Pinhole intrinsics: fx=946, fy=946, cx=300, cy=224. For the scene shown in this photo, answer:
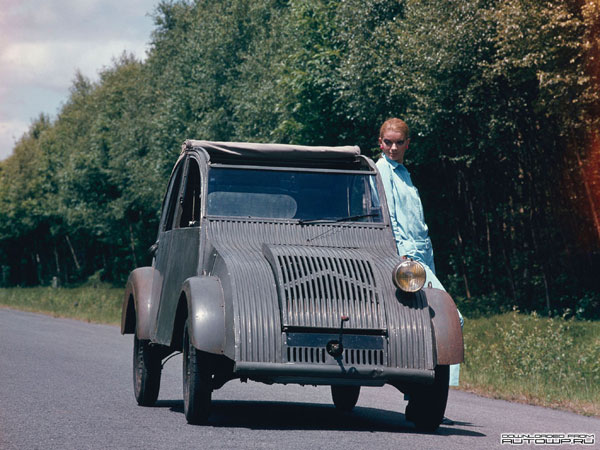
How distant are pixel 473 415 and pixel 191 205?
3.14 metres

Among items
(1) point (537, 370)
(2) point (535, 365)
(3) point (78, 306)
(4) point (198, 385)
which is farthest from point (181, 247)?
(3) point (78, 306)

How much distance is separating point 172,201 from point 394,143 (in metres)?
2.33

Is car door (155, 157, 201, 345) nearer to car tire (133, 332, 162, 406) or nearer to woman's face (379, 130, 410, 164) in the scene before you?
car tire (133, 332, 162, 406)

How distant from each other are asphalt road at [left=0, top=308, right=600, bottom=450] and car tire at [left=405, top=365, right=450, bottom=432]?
0.33ft

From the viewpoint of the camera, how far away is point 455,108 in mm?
24562

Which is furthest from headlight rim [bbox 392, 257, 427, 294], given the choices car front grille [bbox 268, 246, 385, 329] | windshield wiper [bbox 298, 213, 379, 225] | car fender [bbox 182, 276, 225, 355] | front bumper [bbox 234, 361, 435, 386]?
car fender [bbox 182, 276, 225, 355]

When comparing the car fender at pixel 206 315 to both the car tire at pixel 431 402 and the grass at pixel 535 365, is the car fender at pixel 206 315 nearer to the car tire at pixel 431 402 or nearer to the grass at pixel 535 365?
the car tire at pixel 431 402

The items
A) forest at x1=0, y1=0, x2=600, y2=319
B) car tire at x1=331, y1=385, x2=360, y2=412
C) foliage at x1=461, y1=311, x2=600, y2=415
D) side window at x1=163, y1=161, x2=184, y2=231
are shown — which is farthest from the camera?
forest at x1=0, y1=0, x2=600, y2=319

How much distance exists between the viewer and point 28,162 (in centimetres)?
8094

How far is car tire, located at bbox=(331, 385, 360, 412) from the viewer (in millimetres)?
8562

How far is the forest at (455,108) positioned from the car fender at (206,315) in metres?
14.0

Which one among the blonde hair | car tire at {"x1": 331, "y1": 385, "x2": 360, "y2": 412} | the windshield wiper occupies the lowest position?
car tire at {"x1": 331, "y1": 385, "x2": 360, "y2": 412}

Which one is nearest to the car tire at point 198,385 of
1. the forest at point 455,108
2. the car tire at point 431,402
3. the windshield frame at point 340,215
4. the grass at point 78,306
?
the windshield frame at point 340,215

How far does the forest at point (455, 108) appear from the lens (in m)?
21.0
